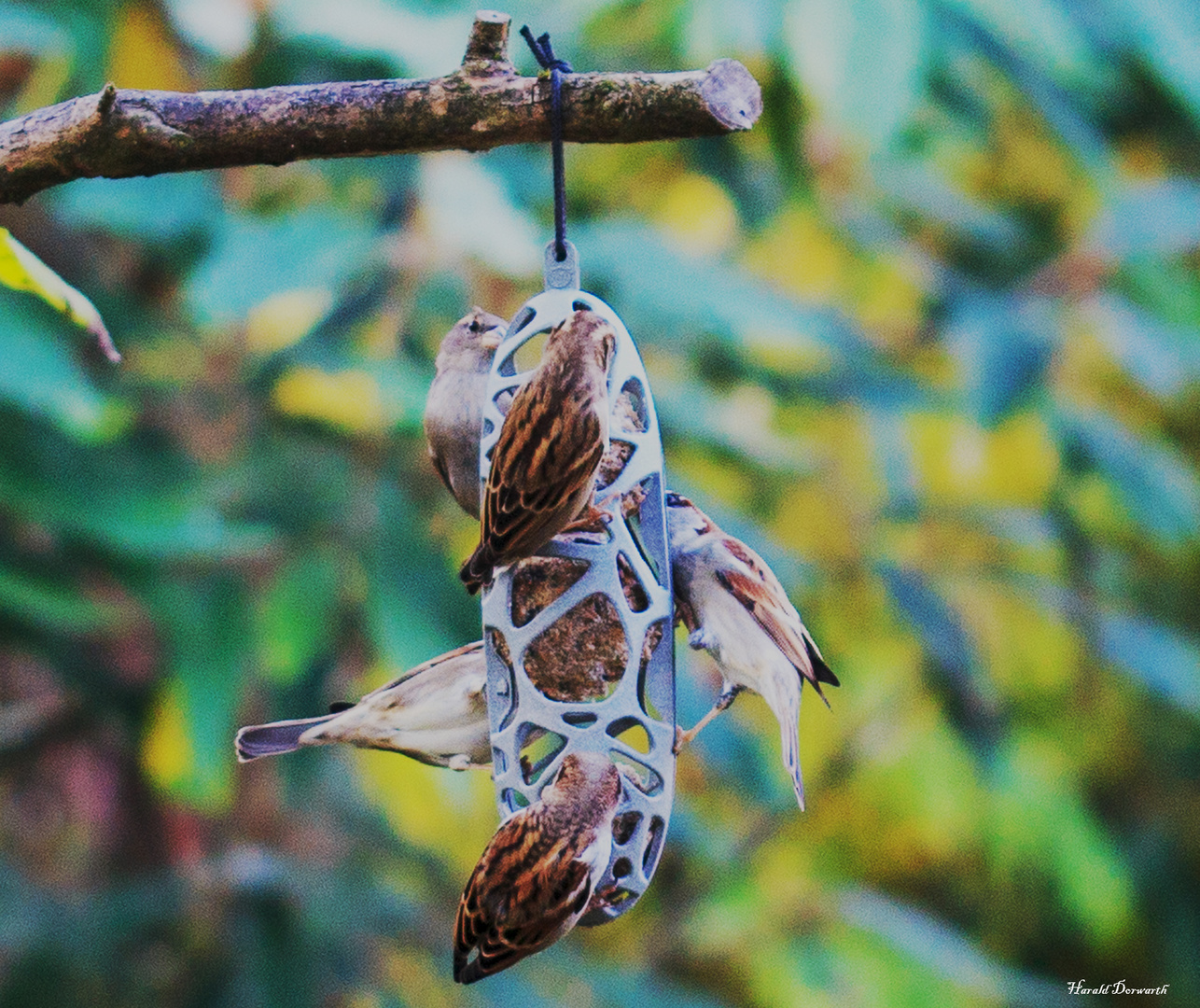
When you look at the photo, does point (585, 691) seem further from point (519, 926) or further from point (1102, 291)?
point (1102, 291)

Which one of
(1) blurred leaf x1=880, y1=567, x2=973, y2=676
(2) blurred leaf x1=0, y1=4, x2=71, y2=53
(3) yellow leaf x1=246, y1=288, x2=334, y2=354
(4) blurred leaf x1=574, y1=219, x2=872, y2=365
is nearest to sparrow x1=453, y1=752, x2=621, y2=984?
(4) blurred leaf x1=574, y1=219, x2=872, y2=365

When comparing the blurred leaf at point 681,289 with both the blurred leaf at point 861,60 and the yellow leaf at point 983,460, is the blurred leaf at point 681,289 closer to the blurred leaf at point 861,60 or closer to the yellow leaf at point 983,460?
the blurred leaf at point 861,60

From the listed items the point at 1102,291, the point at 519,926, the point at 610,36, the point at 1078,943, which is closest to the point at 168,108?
the point at 519,926

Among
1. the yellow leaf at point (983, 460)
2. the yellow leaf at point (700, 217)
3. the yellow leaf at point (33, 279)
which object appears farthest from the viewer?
the yellow leaf at point (700, 217)

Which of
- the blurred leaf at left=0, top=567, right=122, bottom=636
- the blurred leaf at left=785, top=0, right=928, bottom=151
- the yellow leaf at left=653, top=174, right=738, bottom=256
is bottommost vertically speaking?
the yellow leaf at left=653, top=174, right=738, bottom=256

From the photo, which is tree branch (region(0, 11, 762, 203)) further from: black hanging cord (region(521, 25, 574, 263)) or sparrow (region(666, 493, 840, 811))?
sparrow (region(666, 493, 840, 811))

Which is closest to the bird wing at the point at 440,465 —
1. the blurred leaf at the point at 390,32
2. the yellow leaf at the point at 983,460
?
the blurred leaf at the point at 390,32
